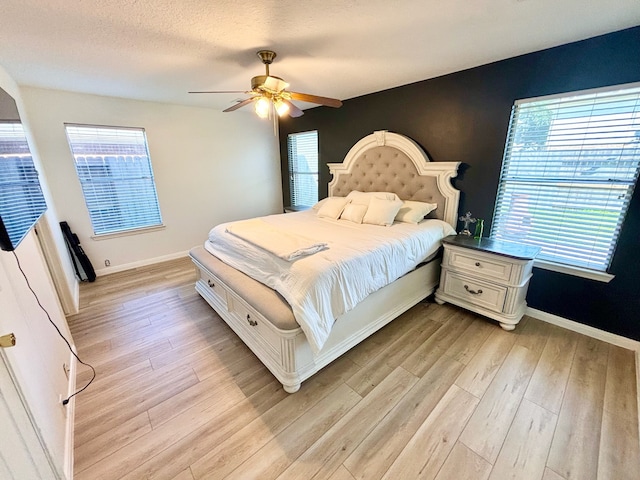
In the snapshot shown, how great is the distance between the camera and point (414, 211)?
2951 mm

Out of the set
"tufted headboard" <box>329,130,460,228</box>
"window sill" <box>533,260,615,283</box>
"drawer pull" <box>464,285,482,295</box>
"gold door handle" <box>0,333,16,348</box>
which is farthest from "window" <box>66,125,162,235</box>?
"window sill" <box>533,260,615,283</box>

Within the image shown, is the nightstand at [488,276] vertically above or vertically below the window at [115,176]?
below

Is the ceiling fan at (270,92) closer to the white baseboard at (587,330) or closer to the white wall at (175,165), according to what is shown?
the white wall at (175,165)

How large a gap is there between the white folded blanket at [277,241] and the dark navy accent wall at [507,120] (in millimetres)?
1915

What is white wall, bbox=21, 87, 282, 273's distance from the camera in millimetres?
3143

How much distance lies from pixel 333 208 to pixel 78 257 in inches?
132

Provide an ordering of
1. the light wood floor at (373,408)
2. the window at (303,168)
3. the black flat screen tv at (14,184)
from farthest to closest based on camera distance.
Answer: the window at (303,168)
the light wood floor at (373,408)
the black flat screen tv at (14,184)

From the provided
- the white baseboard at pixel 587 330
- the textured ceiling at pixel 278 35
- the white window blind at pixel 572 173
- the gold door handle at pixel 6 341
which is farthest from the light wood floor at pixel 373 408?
the textured ceiling at pixel 278 35

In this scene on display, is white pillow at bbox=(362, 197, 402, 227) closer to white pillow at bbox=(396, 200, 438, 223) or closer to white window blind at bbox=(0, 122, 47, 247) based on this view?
white pillow at bbox=(396, 200, 438, 223)

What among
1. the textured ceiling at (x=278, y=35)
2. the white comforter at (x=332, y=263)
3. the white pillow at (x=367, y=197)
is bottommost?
the white comforter at (x=332, y=263)

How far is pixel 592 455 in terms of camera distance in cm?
136

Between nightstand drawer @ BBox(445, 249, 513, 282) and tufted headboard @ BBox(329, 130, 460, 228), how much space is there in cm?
50

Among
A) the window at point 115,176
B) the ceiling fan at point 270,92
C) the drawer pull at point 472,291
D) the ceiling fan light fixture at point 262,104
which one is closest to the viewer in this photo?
the ceiling fan at point 270,92

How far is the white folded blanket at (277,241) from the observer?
6.32ft
